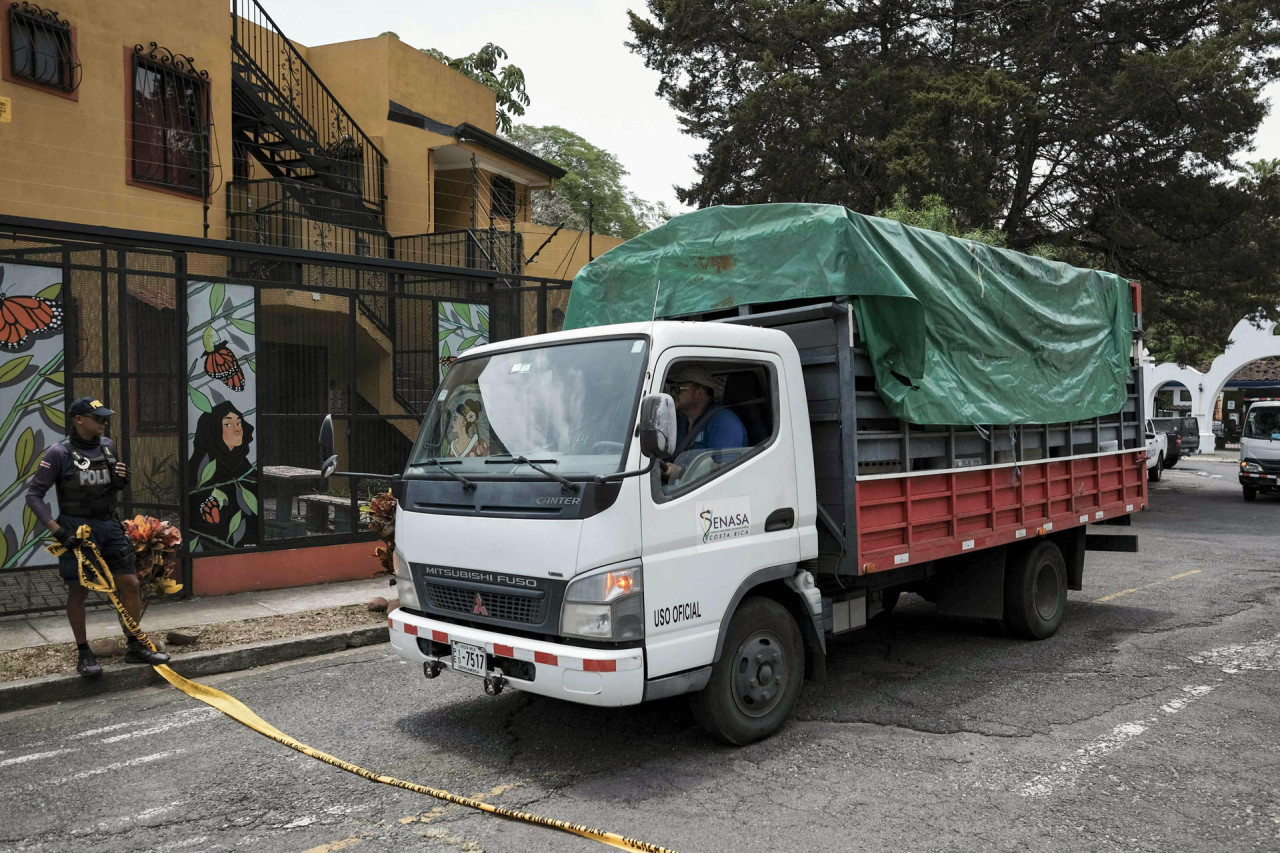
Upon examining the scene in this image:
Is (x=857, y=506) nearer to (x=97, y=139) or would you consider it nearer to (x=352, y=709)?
(x=352, y=709)

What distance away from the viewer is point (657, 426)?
4.33 meters

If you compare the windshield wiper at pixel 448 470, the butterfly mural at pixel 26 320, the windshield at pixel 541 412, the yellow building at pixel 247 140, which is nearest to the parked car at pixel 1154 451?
the yellow building at pixel 247 140

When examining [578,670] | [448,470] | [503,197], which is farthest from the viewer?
[503,197]

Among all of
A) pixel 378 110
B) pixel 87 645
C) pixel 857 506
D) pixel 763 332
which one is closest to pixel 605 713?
pixel 857 506

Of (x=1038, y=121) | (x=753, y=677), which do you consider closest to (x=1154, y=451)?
(x=1038, y=121)

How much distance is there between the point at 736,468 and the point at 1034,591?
364 cm

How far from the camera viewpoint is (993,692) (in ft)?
19.9

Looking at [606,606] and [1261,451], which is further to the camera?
[1261,451]

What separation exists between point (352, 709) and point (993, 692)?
4.02 meters

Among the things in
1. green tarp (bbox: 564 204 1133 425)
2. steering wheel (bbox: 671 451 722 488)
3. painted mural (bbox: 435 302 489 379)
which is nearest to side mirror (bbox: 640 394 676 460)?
steering wheel (bbox: 671 451 722 488)

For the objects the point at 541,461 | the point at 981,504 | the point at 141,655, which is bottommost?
the point at 141,655

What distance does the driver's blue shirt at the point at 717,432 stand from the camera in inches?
200

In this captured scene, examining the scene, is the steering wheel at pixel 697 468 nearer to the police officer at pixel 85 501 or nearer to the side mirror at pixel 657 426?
the side mirror at pixel 657 426

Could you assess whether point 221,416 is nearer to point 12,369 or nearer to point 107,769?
point 12,369
